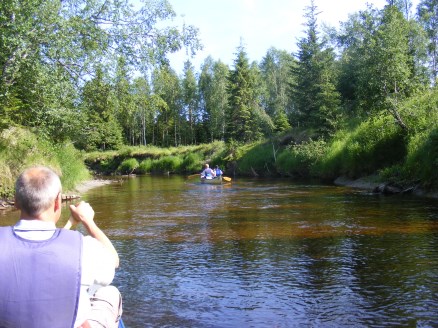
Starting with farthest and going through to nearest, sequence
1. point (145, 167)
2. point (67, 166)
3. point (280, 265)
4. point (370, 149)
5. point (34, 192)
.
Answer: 1. point (145, 167)
2. point (370, 149)
3. point (67, 166)
4. point (280, 265)
5. point (34, 192)

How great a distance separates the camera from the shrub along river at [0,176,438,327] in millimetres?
6625

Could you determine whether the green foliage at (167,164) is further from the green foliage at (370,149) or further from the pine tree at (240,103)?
the green foliage at (370,149)

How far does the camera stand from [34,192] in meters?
2.98

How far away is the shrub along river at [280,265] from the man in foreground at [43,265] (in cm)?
363

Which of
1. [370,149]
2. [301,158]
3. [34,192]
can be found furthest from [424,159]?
[34,192]

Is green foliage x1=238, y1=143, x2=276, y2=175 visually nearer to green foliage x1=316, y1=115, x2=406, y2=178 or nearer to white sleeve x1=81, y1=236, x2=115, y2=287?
green foliage x1=316, y1=115, x2=406, y2=178

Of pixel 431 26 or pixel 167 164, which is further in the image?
pixel 167 164

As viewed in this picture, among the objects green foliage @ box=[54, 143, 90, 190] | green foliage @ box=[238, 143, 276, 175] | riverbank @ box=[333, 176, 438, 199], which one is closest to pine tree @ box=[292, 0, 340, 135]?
green foliage @ box=[238, 143, 276, 175]

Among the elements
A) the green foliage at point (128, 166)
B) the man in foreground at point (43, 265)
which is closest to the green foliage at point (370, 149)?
the man in foreground at point (43, 265)

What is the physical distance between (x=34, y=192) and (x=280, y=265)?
698 cm

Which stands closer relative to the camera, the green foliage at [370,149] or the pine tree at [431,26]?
the green foliage at [370,149]

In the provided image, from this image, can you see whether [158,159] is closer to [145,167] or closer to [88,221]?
[145,167]

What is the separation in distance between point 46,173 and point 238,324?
13.6 feet

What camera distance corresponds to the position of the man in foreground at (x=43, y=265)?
272 cm
